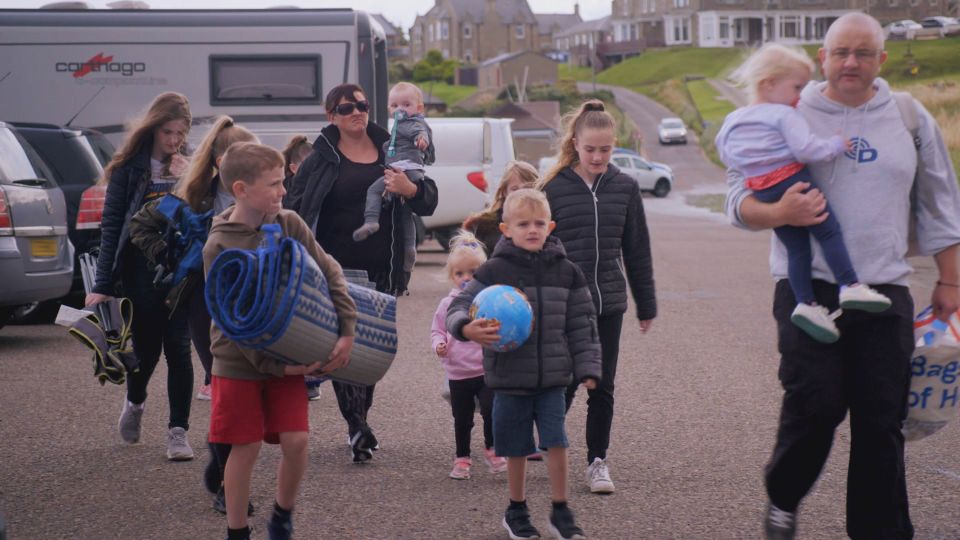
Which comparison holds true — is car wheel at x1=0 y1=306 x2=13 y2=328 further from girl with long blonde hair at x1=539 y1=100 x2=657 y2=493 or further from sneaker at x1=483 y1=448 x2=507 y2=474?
girl with long blonde hair at x1=539 y1=100 x2=657 y2=493

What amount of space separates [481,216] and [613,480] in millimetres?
1623

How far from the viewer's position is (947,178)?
4953 mm

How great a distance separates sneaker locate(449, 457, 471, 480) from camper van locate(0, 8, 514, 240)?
912 cm

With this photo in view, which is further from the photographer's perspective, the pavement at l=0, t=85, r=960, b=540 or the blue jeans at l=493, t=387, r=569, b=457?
the pavement at l=0, t=85, r=960, b=540

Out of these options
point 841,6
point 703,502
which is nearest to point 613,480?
point 703,502

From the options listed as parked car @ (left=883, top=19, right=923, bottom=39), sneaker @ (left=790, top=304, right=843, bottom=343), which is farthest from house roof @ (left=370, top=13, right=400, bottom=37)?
sneaker @ (left=790, top=304, right=843, bottom=343)

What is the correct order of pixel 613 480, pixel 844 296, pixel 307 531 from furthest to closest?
pixel 613 480 → pixel 307 531 → pixel 844 296

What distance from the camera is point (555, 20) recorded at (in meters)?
190

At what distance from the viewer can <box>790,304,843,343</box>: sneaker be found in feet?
15.6

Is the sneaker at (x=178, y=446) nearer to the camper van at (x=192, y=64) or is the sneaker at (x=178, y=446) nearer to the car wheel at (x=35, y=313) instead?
the car wheel at (x=35, y=313)

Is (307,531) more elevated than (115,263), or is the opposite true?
(115,263)

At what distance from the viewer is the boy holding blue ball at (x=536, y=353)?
5.57 m

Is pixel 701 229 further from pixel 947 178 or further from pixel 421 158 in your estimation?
pixel 947 178

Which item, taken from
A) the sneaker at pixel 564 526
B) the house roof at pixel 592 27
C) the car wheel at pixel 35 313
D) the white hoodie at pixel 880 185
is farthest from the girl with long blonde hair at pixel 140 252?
the house roof at pixel 592 27
